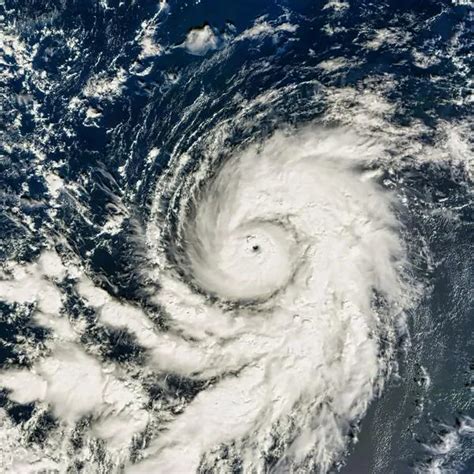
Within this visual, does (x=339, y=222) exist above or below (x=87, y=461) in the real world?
above

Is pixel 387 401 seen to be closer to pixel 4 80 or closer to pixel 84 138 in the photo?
pixel 84 138

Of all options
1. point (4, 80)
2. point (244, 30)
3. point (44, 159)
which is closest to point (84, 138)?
point (44, 159)

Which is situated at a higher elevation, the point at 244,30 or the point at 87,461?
the point at 244,30

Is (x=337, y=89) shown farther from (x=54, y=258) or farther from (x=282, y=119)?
A: (x=54, y=258)

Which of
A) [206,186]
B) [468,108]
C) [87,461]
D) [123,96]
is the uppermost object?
[468,108]

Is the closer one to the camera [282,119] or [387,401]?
[387,401]

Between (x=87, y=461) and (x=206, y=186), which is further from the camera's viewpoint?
(x=206, y=186)

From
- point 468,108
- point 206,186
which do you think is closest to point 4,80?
point 206,186
